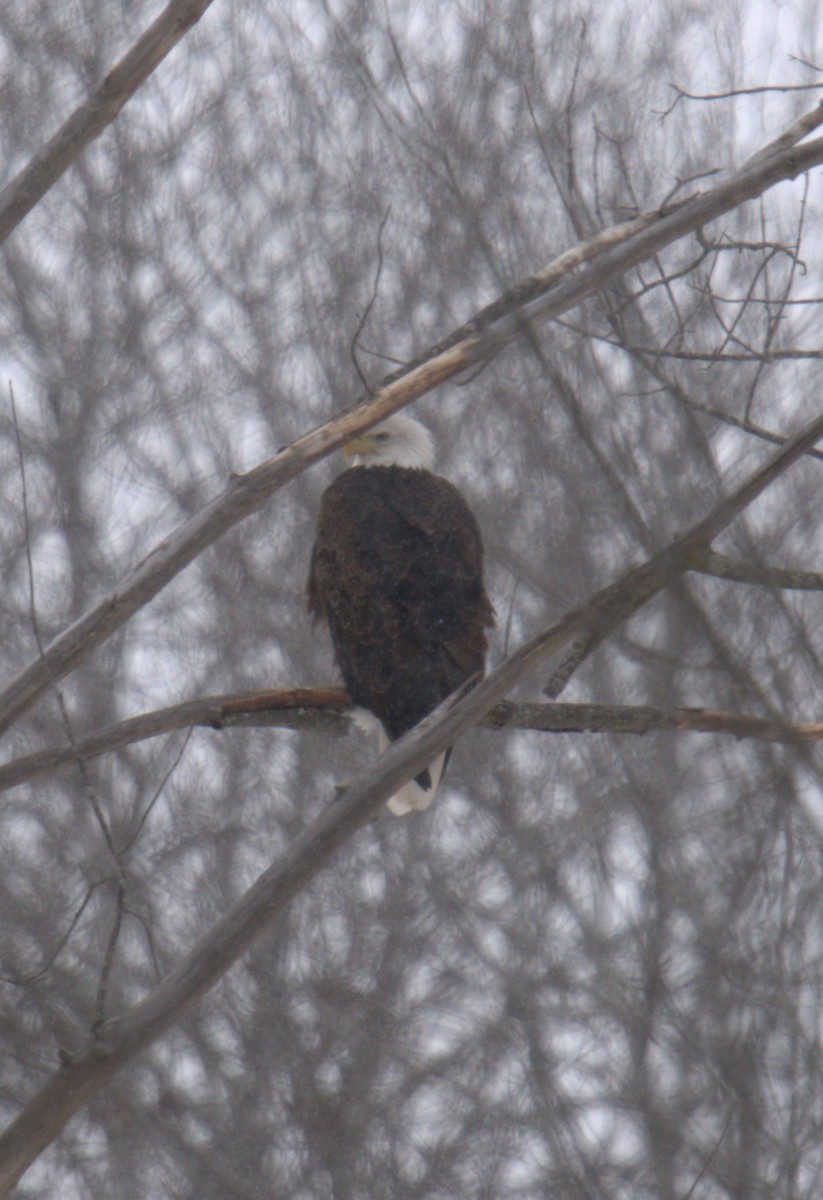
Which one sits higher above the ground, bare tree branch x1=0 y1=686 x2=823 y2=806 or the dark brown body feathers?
the dark brown body feathers

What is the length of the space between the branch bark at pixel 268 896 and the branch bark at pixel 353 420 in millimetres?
673

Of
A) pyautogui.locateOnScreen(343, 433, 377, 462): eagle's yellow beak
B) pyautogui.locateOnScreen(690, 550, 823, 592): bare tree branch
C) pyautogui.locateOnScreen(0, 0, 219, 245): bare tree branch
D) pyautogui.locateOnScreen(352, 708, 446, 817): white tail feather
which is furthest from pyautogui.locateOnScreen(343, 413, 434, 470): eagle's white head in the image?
pyautogui.locateOnScreen(0, 0, 219, 245): bare tree branch

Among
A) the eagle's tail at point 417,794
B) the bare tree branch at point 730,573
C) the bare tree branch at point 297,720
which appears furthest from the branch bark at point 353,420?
the eagle's tail at point 417,794

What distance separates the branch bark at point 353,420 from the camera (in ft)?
9.56

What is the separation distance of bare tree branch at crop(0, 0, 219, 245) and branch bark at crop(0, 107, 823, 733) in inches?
27.5

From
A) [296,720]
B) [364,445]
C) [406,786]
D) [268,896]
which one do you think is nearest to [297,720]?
[296,720]

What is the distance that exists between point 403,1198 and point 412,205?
182 inches

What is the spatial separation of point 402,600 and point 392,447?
2.74 ft

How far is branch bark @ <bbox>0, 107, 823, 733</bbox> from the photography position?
9.56 ft

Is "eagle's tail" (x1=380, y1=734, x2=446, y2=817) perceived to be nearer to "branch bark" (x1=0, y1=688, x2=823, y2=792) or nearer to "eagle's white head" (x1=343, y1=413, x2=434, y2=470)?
"branch bark" (x1=0, y1=688, x2=823, y2=792)

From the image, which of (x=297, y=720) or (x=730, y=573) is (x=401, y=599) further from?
(x=730, y=573)

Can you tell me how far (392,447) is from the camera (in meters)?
4.91

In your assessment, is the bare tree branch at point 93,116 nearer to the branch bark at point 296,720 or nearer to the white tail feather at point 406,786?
the branch bark at point 296,720

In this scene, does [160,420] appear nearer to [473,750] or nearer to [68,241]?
[68,241]
